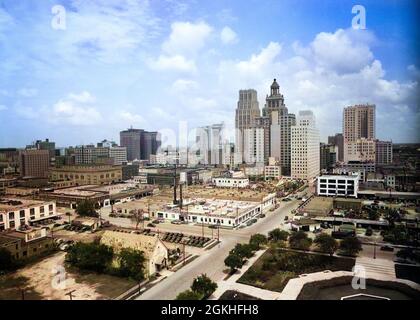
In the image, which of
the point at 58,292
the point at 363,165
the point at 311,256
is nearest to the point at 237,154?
the point at 363,165

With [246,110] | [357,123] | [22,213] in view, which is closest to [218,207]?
[22,213]

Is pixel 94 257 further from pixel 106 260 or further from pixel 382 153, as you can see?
pixel 382 153

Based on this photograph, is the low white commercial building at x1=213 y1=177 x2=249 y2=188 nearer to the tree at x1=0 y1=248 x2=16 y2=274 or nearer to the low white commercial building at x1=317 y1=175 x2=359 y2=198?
the low white commercial building at x1=317 y1=175 x2=359 y2=198

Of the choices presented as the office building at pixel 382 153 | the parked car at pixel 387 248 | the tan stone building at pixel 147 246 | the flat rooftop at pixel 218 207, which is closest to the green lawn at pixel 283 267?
the parked car at pixel 387 248

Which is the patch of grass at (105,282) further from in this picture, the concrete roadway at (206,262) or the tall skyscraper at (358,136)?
the tall skyscraper at (358,136)

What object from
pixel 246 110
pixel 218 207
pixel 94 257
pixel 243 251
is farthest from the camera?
pixel 246 110
